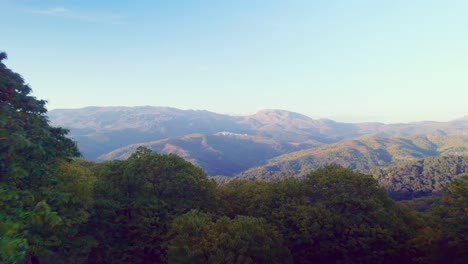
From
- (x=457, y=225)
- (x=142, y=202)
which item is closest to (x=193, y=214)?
(x=142, y=202)

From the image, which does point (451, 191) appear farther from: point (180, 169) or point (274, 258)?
point (180, 169)

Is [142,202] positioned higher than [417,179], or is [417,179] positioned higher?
[142,202]

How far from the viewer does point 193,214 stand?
920 inches

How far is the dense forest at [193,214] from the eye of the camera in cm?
1816

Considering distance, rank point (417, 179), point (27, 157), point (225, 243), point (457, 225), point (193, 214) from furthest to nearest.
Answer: point (417, 179) < point (193, 214) < point (457, 225) < point (225, 243) < point (27, 157)

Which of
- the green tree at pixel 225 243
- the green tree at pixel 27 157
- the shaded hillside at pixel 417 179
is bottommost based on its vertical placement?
the shaded hillside at pixel 417 179

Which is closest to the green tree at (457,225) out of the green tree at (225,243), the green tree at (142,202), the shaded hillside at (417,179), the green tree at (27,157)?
the green tree at (225,243)

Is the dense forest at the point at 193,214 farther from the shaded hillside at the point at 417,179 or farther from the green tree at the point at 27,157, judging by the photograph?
the shaded hillside at the point at 417,179

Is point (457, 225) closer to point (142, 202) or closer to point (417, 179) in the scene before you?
point (142, 202)

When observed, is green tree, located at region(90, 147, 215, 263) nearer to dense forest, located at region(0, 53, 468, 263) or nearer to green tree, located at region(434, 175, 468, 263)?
dense forest, located at region(0, 53, 468, 263)

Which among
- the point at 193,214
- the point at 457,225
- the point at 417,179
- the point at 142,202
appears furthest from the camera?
the point at 417,179

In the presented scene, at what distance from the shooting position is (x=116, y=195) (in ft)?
92.1

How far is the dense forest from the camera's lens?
59.6 ft

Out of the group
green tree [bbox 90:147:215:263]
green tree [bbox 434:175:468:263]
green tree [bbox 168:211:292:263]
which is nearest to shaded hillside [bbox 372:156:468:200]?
green tree [bbox 434:175:468:263]
